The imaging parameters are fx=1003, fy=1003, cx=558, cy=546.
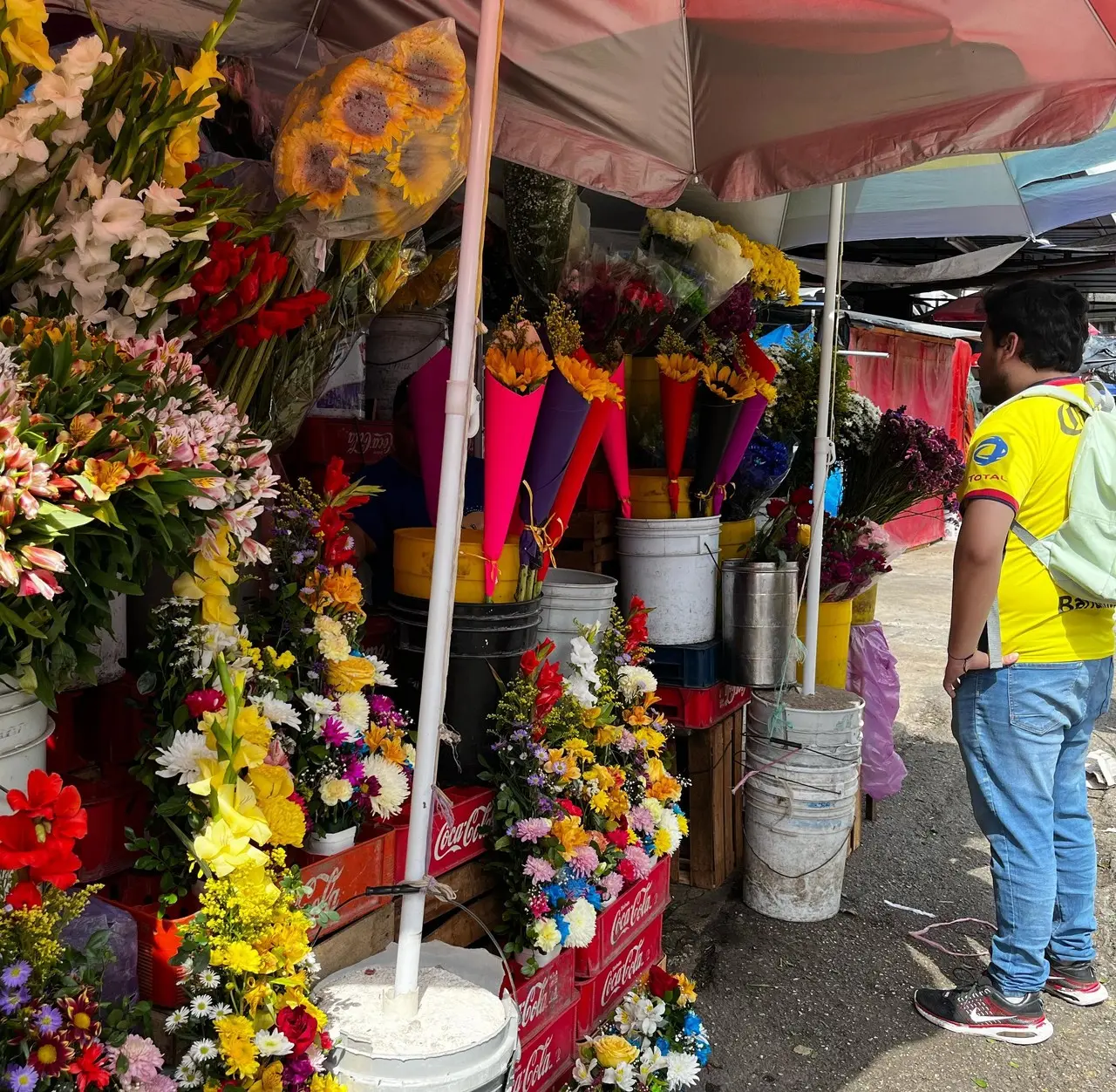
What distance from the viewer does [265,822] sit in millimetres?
1546

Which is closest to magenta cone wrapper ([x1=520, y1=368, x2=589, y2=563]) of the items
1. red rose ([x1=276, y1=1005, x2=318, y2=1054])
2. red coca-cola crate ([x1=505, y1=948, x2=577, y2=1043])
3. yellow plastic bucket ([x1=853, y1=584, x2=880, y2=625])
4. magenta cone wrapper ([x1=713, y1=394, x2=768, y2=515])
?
red coca-cola crate ([x1=505, y1=948, x2=577, y2=1043])

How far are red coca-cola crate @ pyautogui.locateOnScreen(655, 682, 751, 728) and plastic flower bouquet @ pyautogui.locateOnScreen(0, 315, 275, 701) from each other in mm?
2486

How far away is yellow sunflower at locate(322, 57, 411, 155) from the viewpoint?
161 centimetres

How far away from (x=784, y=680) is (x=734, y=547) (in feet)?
1.83

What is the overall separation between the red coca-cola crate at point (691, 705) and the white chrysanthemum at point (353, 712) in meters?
1.90

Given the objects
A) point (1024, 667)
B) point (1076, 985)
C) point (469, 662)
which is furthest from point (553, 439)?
point (1076, 985)

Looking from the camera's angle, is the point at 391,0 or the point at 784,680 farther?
the point at 784,680

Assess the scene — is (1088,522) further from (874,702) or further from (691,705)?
(874,702)

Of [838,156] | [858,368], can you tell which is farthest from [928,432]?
[858,368]

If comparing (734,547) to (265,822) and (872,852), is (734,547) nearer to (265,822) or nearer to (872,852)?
(872,852)

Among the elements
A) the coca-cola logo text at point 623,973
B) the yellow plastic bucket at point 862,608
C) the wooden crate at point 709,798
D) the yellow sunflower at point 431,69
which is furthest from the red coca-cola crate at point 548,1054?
the yellow plastic bucket at point 862,608

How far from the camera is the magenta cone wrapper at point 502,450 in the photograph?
216cm

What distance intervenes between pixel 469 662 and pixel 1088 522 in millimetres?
1945

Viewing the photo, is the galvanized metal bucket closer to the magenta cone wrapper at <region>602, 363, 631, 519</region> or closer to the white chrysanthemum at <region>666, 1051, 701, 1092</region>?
the magenta cone wrapper at <region>602, 363, 631, 519</region>
